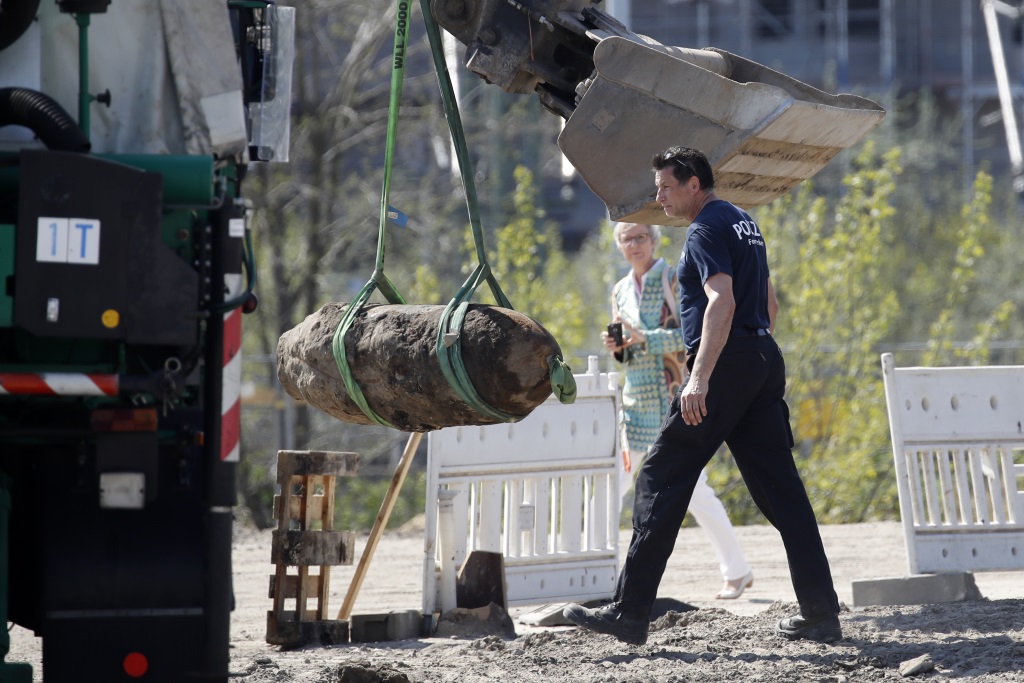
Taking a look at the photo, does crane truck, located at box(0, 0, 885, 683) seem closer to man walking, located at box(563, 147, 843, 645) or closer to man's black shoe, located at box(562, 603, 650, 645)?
man walking, located at box(563, 147, 843, 645)

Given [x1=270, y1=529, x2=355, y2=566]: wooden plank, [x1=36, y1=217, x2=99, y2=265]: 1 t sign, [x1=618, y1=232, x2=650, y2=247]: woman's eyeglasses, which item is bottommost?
[x1=270, y1=529, x2=355, y2=566]: wooden plank

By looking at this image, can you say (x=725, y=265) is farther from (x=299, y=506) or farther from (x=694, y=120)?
(x=299, y=506)

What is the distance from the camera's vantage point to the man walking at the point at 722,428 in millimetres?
5363

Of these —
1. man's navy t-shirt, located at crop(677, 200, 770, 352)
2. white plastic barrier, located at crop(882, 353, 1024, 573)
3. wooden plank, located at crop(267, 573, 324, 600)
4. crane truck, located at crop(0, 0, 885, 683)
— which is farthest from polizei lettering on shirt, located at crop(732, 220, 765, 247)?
wooden plank, located at crop(267, 573, 324, 600)

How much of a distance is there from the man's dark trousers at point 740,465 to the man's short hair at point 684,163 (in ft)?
2.67

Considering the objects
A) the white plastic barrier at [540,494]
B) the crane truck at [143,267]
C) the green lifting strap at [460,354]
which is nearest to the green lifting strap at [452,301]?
the green lifting strap at [460,354]

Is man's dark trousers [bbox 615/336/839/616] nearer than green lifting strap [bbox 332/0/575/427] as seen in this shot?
No

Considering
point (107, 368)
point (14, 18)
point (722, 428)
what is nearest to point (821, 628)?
point (722, 428)

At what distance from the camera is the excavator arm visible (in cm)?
472

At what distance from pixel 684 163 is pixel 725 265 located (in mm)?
602

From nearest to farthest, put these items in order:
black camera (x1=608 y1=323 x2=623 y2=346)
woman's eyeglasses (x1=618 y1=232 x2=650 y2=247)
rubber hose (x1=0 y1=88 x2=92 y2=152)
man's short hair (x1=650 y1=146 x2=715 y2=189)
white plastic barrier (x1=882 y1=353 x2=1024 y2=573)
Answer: rubber hose (x1=0 y1=88 x2=92 y2=152) → man's short hair (x1=650 y1=146 x2=715 y2=189) → white plastic barrier (x1=882 y1=353 x2=1024 y2=573) → black camera (x1=608 y1=323 x2=623 y2=346) → woman's eyeglasses (x1=618 y1=232 x2=650 y2=247)

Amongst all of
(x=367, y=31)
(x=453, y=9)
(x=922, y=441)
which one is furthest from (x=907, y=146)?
(x=453, y=9)

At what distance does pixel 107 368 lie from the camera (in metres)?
3.79

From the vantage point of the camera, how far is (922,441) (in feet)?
22.5
